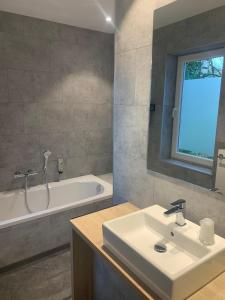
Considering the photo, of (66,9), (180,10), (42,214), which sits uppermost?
(66,9)

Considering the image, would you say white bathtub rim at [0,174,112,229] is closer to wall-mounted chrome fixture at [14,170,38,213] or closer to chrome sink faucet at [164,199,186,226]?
wall-mounted chrome fixture at [14,170,38,213]

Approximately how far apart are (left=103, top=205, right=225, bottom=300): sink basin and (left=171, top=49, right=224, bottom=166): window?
382 mm

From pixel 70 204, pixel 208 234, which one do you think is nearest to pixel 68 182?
pixel 70 204

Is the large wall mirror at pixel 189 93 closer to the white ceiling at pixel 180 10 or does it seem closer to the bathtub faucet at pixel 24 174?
the white ceiling at pixel 180 10

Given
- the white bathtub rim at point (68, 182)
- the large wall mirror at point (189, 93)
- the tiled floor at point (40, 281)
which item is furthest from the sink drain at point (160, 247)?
the white bathtub rim at point (68, 182)

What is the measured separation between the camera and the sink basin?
0.86 meters

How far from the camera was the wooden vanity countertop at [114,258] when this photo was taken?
2.93 feet

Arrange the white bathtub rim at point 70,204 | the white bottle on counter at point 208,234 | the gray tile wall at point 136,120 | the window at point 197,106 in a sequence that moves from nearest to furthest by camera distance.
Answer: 1. the white bottle on counter at point 208,234
2. the window at point 197,106
3. the gray tile wall at point 136,120
4. the white bathtub rim at point 70,204

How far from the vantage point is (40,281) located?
6.70 feet

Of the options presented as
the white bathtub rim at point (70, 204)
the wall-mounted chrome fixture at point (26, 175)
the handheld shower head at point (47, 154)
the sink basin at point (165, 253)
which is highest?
the handheld shower head at point (47, 154)

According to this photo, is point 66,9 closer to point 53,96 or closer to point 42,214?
point 53,96

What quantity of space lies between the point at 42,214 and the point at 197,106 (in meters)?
1.75

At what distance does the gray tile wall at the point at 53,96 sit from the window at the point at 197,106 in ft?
6.14

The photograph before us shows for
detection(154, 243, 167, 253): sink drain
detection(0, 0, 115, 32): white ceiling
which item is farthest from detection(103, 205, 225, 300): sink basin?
detection(0, 0, 115, 32): white ceiling
